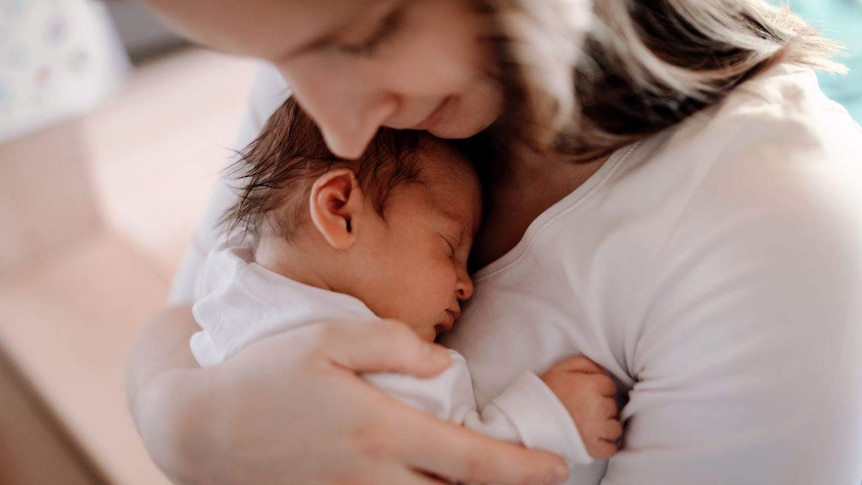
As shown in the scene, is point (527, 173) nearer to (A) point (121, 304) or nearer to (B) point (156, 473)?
(B) point (156, 473)

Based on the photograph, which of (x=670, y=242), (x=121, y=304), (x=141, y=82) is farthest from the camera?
(x=141, y=82)

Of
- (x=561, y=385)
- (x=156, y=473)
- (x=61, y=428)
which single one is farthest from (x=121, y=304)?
(x=561, y=385)

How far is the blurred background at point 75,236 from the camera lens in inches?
54.2

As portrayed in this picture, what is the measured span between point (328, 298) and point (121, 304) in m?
1.05

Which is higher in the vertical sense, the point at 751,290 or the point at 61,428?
the point at 751,290

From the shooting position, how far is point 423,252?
0.78m

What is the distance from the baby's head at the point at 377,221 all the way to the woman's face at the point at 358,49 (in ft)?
0.48

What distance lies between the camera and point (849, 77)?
109cm

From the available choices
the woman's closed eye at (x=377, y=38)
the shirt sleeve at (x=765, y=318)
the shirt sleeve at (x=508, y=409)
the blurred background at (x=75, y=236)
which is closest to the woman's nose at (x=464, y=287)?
the shirt sleeve at (x=508, y=409)

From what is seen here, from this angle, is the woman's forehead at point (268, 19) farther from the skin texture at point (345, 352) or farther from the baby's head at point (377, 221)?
the baby's head at point (377, 221)

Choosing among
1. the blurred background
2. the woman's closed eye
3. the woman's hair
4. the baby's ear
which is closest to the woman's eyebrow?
the woman's closed eye

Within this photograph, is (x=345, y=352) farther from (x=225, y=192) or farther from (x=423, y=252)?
(x=225, y=192)

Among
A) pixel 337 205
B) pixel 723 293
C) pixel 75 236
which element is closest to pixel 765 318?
pixel 723 293

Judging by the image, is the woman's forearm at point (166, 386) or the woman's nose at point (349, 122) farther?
the woman's forearm at point (166, 386)
